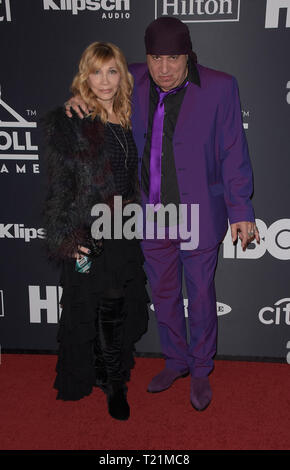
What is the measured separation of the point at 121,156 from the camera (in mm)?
2281

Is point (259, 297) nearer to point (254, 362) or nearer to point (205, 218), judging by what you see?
point (254, 362)

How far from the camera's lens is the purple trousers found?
256 cm

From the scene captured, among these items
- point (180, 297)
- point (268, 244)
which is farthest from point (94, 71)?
point (268, 244)

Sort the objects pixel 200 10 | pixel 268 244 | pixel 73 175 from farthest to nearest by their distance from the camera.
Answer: pixel 268 244 → pixel 200 10 → pixel 73 175

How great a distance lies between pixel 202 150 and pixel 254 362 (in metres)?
1.47

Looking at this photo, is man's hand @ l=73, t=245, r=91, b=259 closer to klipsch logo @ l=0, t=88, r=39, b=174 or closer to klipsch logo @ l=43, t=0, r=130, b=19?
klipsch logo @ l=0, t=88, r=39, b=174

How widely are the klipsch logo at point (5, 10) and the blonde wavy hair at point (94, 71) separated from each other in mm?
690

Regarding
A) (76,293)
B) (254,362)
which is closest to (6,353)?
(76,293)

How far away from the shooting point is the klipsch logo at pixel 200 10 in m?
2.53

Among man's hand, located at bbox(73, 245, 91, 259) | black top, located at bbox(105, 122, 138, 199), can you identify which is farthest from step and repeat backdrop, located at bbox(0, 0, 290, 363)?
black top, located at bbox(105, 122, 138, 199)

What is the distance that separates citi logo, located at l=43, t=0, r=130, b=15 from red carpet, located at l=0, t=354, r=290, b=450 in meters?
2.04

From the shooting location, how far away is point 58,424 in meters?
2.54

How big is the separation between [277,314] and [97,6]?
A: 78.4 inches

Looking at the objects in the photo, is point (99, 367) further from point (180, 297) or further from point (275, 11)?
point (275, 11)
